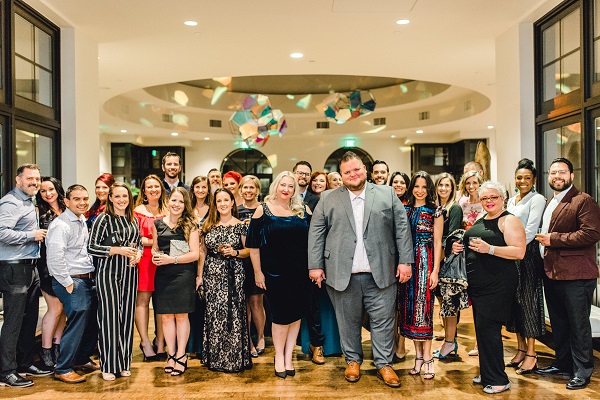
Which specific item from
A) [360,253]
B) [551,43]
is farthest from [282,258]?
[551,43]

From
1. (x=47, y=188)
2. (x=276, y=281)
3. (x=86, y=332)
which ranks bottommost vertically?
(x=86, y=332)

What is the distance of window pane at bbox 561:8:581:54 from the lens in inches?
214

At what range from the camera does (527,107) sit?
20.5ft

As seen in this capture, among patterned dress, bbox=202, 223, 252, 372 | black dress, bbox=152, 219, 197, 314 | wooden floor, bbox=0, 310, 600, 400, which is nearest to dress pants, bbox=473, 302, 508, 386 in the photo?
wooden floor, bbox=0, 310, 600, 400

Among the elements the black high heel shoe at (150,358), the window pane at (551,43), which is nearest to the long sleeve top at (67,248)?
the black high heel shoe at (150,358)

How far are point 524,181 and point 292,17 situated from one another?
3.04 meters

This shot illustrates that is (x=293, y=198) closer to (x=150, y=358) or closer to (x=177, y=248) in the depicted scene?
(x=177, y=248)

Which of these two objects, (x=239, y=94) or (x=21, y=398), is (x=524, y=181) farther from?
(x=239, y=94)

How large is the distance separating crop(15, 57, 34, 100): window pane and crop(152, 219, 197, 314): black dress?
7.42ft

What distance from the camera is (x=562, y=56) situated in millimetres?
5746

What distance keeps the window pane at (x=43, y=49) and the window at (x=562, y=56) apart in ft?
17.6

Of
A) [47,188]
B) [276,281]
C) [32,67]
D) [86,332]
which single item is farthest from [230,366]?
[32,67]

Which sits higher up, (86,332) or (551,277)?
(551,277)

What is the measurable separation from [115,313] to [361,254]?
1.95 meters
